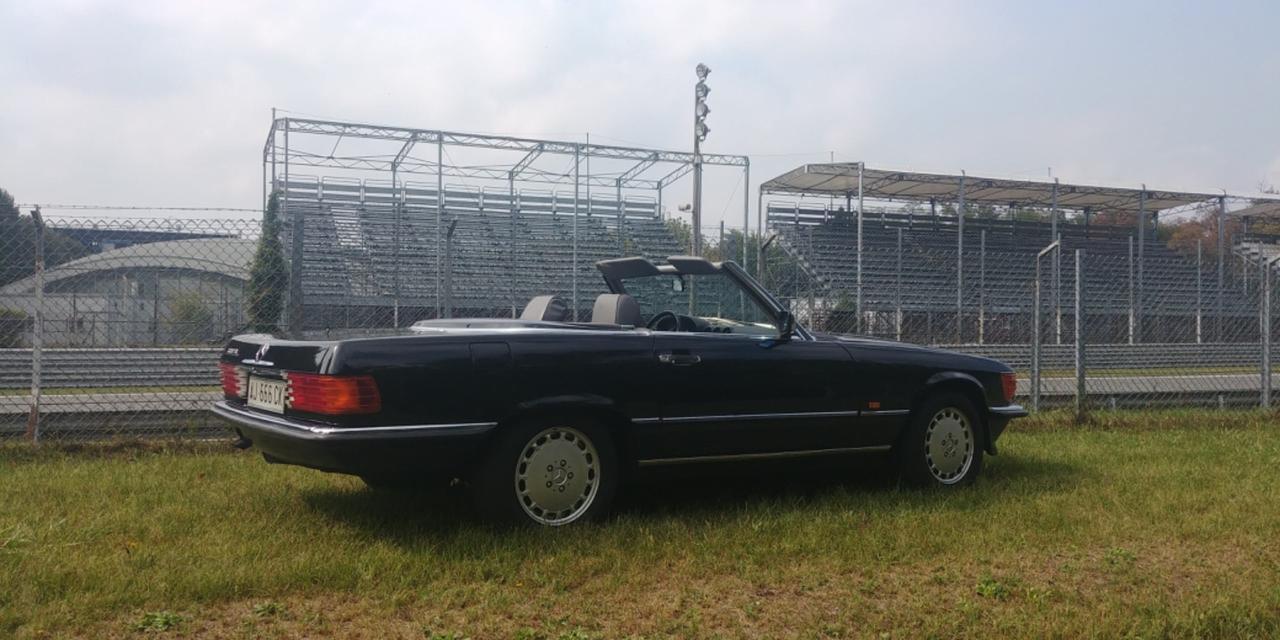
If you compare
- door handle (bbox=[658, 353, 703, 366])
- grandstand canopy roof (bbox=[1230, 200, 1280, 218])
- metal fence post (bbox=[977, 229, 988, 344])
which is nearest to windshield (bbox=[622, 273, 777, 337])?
door handle (bbox=[658, 353, 703, 366])

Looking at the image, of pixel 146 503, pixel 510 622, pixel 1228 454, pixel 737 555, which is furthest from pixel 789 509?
pixel 1228 454

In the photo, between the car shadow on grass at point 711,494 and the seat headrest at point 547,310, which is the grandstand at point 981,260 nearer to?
the car shadow on grass at point 711,494

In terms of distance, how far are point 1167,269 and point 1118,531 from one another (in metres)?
22.5

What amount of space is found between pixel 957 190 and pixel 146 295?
24266 millimetres

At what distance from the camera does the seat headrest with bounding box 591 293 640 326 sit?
17.4 ft

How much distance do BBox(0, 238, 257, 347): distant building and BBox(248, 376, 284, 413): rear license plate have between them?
286 cm

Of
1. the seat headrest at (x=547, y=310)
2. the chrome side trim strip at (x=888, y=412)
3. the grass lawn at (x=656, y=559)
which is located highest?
the seat headrest at (x=547, y=310)

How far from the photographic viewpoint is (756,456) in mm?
5266

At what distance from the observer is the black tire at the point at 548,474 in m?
4.49

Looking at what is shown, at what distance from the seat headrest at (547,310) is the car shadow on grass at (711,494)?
3.15 ft

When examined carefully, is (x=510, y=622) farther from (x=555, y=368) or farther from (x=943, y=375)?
(x=943, y=375)

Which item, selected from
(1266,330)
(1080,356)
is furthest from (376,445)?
(1266,330)

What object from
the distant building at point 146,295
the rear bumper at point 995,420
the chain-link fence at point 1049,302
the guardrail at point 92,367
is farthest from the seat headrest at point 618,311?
the guardrail at point 92,367

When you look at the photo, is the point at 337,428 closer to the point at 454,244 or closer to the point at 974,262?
the point at 454,244
